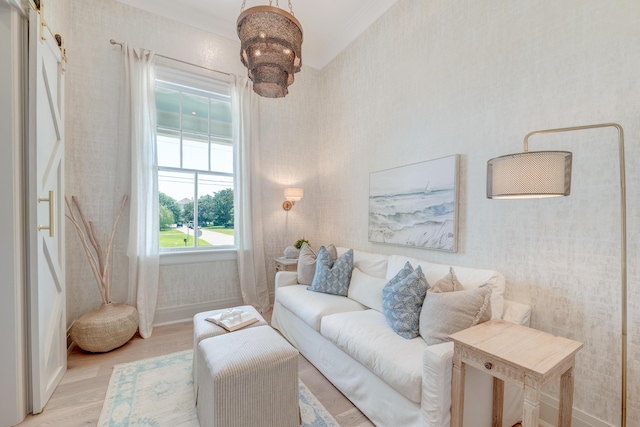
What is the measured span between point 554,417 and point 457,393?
0.93m

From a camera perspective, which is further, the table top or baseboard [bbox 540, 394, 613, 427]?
baseboard [bbox 540, 394, 613, 427]

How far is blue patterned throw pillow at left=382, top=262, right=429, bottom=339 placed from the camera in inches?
72.5

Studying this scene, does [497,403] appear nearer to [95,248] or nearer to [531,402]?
[531,402]

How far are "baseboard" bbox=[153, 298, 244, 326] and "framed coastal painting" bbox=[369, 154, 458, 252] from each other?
2.08 metres

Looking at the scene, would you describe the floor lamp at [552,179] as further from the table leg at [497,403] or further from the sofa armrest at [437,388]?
the sofa armrest at [437,388]

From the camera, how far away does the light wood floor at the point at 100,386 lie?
1.76 meters

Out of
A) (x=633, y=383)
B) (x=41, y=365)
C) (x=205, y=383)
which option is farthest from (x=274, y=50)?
(x=633, y=383)

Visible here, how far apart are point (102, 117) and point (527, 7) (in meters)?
3.85

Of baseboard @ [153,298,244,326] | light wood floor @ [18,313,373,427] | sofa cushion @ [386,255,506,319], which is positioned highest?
sofa cushion @ [386,255,506,319]

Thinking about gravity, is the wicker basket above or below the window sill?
below

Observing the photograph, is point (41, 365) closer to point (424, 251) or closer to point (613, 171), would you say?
point (424, 251)

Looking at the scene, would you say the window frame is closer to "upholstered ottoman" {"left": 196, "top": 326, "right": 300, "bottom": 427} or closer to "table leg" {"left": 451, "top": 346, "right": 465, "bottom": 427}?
"upholstered ottoman" {"left": 196, "top": 326, "right": 300, "bottom": 427}

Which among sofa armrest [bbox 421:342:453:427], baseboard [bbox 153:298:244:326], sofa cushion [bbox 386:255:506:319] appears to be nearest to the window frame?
baseboard [bbox 153:298:244:326]

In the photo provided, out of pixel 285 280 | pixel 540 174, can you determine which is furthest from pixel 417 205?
pixel 285 280
